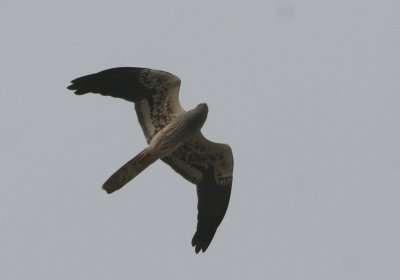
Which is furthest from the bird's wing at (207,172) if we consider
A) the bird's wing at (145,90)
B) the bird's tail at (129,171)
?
the bird's tail at (129,171)

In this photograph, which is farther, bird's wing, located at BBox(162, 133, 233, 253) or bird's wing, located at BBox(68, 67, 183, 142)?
bird's wing, located at BBox(162, 133, 233, 253)

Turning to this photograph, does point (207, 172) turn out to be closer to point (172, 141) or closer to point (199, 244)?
point (172, 141)

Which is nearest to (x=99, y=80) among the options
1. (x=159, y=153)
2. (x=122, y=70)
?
(x=122, y=70)

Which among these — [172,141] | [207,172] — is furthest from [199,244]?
[172,141]

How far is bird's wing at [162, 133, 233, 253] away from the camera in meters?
14.0

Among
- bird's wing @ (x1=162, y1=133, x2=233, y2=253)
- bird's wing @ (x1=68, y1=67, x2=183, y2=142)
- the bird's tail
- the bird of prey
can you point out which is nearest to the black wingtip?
the bird of prey

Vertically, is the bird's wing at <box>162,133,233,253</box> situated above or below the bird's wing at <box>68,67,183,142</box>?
below

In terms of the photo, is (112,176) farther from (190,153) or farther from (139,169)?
(190,153)

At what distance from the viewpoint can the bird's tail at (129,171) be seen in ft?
41.8

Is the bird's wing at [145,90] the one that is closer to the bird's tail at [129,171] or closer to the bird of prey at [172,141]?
the bird of prey at [172,141]

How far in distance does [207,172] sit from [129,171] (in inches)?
78.4

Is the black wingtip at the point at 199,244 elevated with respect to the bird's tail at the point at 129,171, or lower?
lower

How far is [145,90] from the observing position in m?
13.8

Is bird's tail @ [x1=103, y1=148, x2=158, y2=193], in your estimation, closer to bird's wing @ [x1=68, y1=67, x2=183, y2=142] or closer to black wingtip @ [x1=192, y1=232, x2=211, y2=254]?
bird's wing @ [x1=68, y1=67, x2=183, y2=142]
